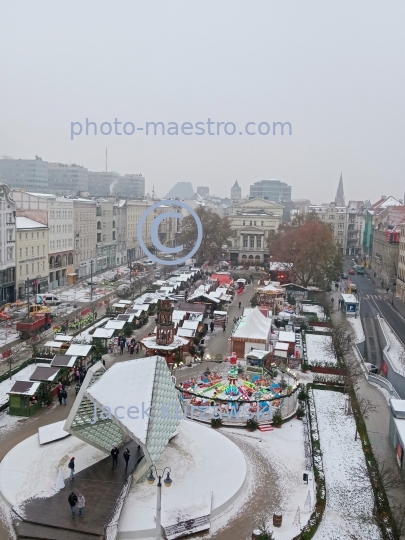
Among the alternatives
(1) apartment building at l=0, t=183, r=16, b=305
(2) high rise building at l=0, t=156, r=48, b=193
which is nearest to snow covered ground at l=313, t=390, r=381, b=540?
(1) apartment building at l=0, t=183, r=16, b=305

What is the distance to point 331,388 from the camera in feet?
88.6

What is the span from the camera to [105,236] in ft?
237

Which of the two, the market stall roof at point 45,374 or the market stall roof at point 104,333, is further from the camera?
the market stall roof at point 104,333

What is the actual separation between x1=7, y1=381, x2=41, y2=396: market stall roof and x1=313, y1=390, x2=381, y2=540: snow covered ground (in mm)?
12035

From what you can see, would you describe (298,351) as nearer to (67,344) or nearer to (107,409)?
(67,344)

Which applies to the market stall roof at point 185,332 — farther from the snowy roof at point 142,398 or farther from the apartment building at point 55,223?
the apartment building at point 55,223

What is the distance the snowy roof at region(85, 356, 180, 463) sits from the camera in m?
16.2

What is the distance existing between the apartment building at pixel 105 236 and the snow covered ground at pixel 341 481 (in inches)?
1907

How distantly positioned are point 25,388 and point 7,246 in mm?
25716

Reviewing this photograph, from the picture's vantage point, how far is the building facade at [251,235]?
85688 millimetres

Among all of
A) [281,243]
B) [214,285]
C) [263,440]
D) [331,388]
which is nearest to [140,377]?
[263,440]

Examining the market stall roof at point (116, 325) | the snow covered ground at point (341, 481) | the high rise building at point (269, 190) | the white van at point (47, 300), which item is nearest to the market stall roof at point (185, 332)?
the market stall roof at point (116, 325)

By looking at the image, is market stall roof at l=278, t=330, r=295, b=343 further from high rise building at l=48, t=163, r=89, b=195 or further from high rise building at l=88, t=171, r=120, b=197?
high rise building at l=88, t=171, r=120, b=197

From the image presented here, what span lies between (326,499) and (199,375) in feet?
39.5
